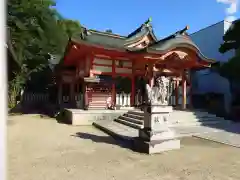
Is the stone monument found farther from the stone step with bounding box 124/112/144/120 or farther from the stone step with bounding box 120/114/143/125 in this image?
the stone step with bounding box 124/112/144/120

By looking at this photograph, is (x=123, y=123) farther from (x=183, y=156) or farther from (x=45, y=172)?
(x=45, y=172)

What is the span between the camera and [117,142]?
26.1 feet

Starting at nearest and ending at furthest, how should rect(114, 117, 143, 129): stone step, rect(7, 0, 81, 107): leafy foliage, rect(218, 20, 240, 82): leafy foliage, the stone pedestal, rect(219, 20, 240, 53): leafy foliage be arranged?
the stone pedestal
rect(114, 117, 143, 129): stone step
rect(7, 0, 81, 107): leafy foliage
rect(218, 20, 240, 82): leafy foliage
rect(219, 20, 240, 53): leafy foliage

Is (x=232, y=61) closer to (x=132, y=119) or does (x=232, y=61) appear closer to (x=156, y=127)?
(x=132, y=119)

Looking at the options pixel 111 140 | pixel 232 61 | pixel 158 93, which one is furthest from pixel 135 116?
pixel 232 61

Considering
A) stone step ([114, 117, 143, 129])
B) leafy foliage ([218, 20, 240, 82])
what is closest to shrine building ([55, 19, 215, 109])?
leafy foliage ([218, 20, 240, 82])

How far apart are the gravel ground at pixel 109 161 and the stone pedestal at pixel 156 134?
294 mm

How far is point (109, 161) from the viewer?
5742 millimetres

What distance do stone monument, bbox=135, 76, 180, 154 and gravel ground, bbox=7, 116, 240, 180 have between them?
0.31 metres

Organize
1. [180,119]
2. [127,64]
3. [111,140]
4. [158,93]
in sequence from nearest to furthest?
[158,93], [111,140], [180,119], [127,64]

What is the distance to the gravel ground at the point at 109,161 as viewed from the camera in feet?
15.6

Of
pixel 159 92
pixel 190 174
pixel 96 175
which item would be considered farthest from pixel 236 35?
pixel 96 175

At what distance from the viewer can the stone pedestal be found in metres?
6.70

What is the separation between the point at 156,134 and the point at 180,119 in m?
5.87
